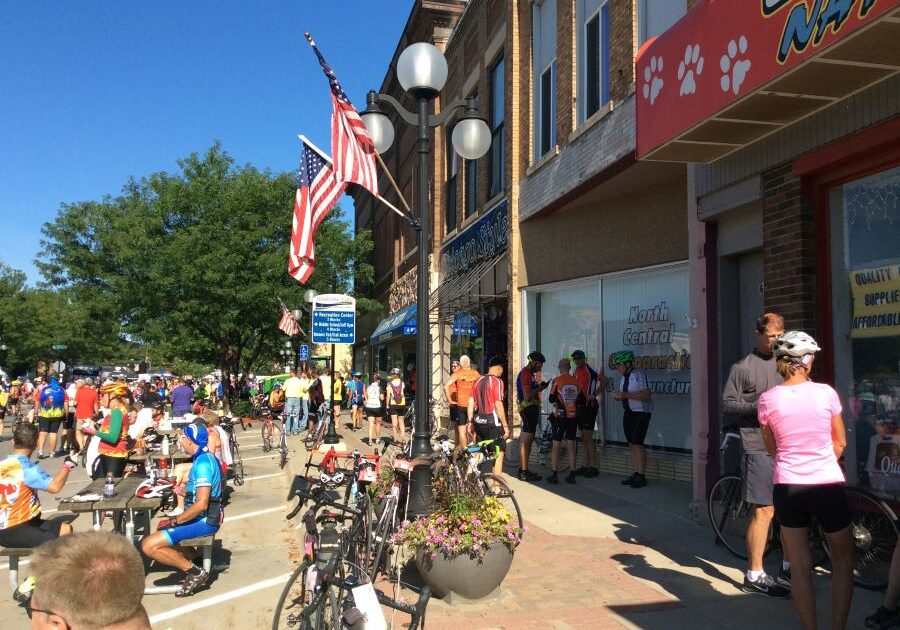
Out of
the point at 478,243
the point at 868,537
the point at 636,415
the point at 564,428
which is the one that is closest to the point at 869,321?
the point at 868,537

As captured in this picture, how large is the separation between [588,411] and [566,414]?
55 centimetres

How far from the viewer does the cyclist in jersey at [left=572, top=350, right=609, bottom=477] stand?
1038 centimetres

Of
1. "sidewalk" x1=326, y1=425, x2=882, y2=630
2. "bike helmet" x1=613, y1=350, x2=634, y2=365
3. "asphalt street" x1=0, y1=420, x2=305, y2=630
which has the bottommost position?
"asphalt street" x1=0, y1=420, x2=305, y2=630

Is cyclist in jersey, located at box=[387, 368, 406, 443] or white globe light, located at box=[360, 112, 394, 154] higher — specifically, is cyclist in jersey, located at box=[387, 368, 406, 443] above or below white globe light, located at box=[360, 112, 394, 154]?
below

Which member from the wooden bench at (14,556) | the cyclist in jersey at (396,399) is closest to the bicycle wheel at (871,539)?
the wooden bench at (14,556)

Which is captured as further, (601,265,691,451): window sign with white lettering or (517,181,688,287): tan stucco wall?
(517,181,688,287): tan stucco wall

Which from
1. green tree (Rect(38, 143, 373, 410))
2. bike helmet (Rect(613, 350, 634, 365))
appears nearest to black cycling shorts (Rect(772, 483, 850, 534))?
bike helmet (Rect(613, 350, 634, 365))

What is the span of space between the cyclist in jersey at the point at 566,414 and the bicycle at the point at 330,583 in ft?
15.9

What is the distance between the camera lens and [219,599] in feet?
20.0

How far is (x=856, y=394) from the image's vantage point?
5773mm

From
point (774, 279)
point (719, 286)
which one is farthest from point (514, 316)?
point (774, 279)

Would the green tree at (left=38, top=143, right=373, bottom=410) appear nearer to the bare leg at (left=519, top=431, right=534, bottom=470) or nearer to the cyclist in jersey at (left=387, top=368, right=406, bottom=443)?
the cyclist in jersey at (left=387, top=368, right=406, bottom=443)

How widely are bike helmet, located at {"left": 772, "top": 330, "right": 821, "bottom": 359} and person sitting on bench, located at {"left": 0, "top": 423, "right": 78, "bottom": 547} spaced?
550 centimetres

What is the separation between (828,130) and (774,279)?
50.4 inches
